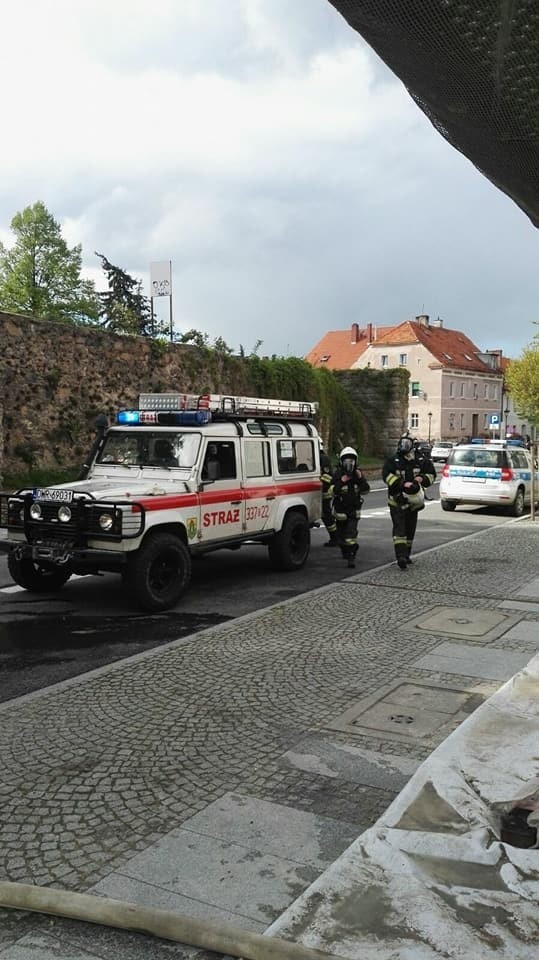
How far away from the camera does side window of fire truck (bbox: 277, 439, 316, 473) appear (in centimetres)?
1002

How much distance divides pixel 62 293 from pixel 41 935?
4226cm

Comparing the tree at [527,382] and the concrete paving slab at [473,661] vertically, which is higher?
the tree at [527,382]

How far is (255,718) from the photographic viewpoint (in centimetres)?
474

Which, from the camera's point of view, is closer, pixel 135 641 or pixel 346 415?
pixel 135 641

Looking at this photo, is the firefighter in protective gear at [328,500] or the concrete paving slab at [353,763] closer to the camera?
the concrete paving slab at [353,763]

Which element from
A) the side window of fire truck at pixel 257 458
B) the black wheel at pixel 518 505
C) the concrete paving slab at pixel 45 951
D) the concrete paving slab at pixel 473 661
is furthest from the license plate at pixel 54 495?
the black wheel at pixel 518 505

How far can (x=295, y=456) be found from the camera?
409 inches

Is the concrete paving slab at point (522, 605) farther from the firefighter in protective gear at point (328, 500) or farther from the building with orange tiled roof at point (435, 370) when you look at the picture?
the building with orange tiled roof at point (435, 370)

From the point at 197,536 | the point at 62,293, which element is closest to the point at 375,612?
the point at 197,536

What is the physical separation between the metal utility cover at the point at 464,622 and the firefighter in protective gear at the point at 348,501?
9.40 ft

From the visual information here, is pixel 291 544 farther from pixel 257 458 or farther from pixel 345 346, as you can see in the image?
pixel 345 346

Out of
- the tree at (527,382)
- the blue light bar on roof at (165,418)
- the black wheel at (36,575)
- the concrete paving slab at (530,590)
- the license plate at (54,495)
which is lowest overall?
the concrete paving slab at (530,590)

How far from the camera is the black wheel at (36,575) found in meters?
8.30

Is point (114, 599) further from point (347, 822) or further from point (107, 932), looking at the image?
point (107, 932)
